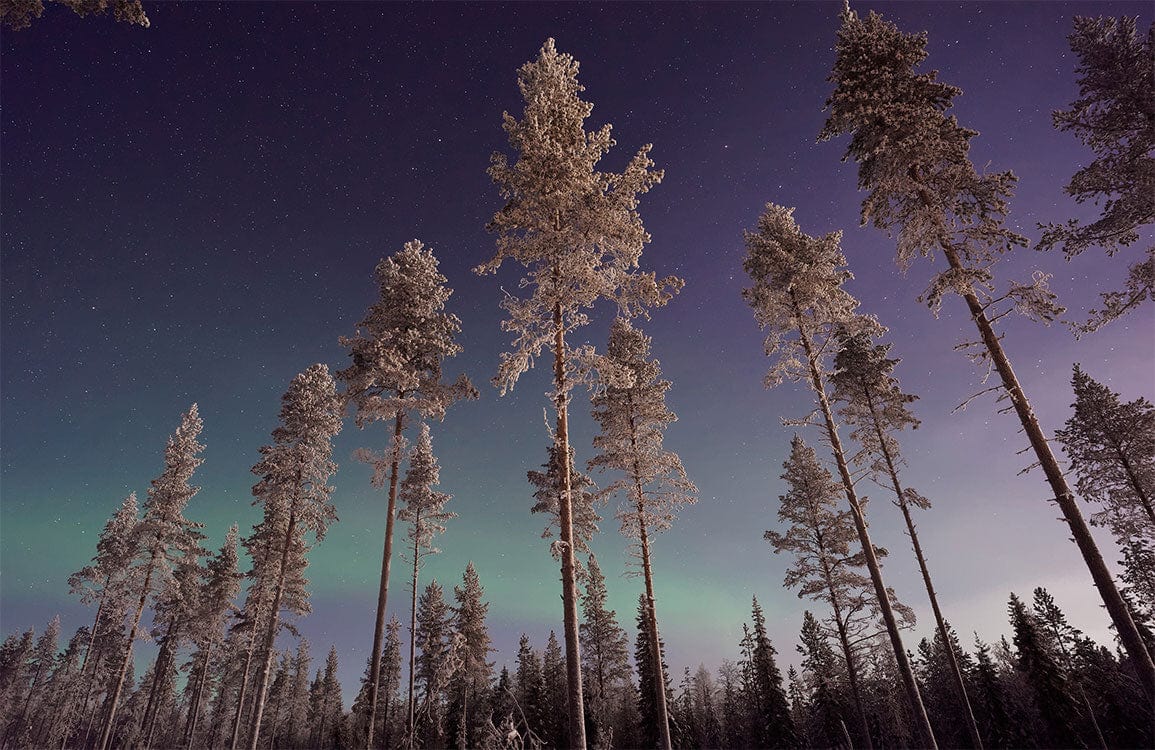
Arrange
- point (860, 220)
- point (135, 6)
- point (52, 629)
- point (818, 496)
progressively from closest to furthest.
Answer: point (135, 6) → point (860, 220) → point (818, 496) → point (52, 629)

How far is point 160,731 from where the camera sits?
214 ft

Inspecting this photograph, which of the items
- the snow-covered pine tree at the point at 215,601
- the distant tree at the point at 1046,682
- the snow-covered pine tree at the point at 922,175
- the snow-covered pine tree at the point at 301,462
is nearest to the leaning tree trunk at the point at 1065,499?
the snow-covered pine tree at the point at 922,175

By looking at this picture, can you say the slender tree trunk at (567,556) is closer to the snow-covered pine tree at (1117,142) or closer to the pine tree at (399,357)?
the pine tree at (399,357)

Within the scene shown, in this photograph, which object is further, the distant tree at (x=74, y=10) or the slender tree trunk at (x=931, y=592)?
the slender tree trunk at (x=931, y=592)

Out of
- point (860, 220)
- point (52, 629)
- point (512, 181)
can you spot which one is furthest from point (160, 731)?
point (860, 220)

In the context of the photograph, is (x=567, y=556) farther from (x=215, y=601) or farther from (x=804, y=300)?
(x=215, y=601)

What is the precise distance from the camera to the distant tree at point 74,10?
10.6 m

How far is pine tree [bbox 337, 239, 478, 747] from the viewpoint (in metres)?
17.1

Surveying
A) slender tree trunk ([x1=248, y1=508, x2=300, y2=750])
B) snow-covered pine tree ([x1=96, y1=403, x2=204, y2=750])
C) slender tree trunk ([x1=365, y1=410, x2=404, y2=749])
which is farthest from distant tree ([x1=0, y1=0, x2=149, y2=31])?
snow-covered pine tree ([x1=96, y1=403, x2=204, y2=750])

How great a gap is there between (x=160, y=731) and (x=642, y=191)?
9054cm

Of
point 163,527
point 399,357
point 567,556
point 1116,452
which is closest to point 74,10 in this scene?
point 399,357

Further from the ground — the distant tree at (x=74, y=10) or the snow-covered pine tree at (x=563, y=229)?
the distant tree at (x=74, y=10)

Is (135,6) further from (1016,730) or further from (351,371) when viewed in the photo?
(1016,730)

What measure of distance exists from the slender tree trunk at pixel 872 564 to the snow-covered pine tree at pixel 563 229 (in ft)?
22.3
